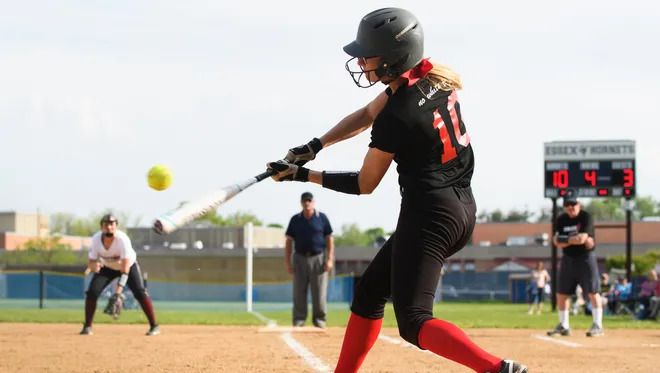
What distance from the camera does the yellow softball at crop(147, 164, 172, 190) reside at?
12.9 metres

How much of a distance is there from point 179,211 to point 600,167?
88.2 ft

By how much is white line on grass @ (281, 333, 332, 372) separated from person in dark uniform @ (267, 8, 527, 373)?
3714 mm

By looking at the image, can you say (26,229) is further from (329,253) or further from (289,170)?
(289,170)

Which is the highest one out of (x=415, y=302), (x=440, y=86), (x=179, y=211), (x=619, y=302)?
(x=440, y=86)

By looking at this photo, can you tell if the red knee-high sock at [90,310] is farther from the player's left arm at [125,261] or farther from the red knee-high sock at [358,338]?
the red knee-high sock at [358,338]

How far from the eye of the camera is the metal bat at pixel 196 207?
206 inches

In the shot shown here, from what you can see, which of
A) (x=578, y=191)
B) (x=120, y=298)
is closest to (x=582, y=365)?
(x=120, y=298)

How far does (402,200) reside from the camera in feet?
19.1

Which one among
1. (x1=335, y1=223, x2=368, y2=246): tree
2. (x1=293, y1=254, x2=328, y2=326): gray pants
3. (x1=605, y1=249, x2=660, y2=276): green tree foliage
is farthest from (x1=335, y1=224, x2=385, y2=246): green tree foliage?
(x1=293, y1=254, x2=328, y2=326): gray pants

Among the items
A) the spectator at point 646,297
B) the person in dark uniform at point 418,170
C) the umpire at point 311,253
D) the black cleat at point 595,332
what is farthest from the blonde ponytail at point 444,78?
the spectator at point 646,297

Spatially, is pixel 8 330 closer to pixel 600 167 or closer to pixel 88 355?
pixel 88 355

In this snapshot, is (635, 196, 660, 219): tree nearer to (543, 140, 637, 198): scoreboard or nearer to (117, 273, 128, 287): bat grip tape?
(543, 140, 637, 198): scoreboard

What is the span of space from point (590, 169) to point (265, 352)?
69.7 feet

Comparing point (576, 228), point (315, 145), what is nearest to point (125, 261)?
point (576, 228)
